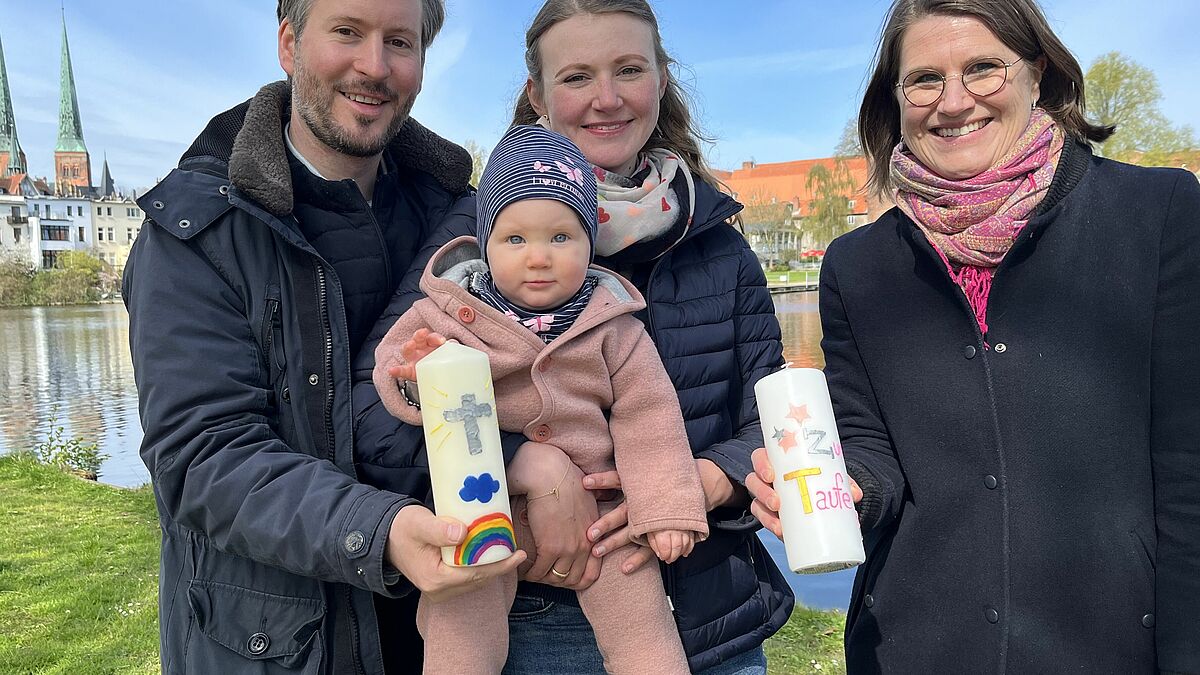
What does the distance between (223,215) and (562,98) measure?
37.9 inches

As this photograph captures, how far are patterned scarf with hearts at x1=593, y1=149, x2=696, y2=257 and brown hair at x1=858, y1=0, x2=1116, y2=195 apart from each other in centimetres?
66

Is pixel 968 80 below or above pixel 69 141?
below

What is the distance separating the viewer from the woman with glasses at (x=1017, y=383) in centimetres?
189

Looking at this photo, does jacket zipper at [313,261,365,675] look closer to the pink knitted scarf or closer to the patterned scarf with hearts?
the patterned scarf with hearts

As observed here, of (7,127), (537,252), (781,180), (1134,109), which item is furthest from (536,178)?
(7,127)

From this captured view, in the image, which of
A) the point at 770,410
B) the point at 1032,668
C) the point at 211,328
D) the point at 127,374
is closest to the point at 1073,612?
the point at 1032,668

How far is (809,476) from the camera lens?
177 cm

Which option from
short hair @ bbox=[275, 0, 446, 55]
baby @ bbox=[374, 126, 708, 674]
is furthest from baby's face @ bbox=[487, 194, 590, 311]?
short hair @ bbox=[275, 0, 446, 55]

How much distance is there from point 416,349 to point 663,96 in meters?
1.27

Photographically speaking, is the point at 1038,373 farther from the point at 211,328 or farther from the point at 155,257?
the point at 155,257

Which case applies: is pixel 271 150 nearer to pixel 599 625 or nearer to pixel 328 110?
pixel 328 110

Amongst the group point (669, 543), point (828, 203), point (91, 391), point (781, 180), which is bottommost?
point (91, 391)

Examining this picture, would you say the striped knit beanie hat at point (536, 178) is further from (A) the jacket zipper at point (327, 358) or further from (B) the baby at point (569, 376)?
(A) the jacket zipper at point (327, 358)

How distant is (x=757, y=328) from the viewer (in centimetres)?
230
